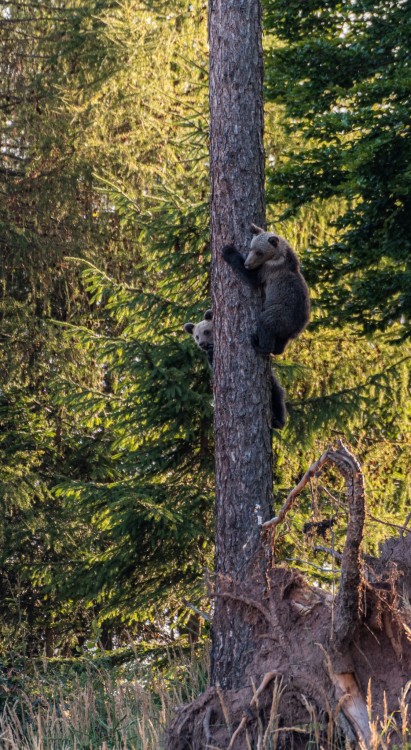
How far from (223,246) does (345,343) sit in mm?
6157

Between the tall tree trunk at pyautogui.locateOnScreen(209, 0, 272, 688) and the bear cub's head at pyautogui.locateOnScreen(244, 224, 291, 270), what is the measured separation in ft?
0.23

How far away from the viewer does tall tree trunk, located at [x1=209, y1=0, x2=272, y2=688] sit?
6398 millimetres

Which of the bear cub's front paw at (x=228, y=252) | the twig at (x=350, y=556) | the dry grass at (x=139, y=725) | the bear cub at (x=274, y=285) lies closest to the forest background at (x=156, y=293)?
the twig at (x=350, y=556)

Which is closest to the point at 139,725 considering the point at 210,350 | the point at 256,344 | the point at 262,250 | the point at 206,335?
the point at 256,344

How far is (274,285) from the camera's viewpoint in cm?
775

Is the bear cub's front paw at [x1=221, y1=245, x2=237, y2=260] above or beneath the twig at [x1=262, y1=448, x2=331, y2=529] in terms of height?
above

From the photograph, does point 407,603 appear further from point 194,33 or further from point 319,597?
point 194,33

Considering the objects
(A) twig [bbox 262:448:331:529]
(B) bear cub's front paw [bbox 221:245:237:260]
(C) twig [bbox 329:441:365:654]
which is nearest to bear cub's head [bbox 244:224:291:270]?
(B) bear cub's front paw [bbox 221:245:237:260]

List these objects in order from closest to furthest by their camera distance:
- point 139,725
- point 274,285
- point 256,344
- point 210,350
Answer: point 139,725, point 256,344, point 274,285, point 210,350

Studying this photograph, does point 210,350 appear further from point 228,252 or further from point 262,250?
point 228,252

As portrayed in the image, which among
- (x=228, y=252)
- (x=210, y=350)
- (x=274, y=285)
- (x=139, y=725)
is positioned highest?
(x=228, y=252)

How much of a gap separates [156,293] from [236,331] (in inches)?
220

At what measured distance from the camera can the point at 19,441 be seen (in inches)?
617

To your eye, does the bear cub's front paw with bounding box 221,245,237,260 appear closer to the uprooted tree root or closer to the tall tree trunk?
the tall tree trunk
